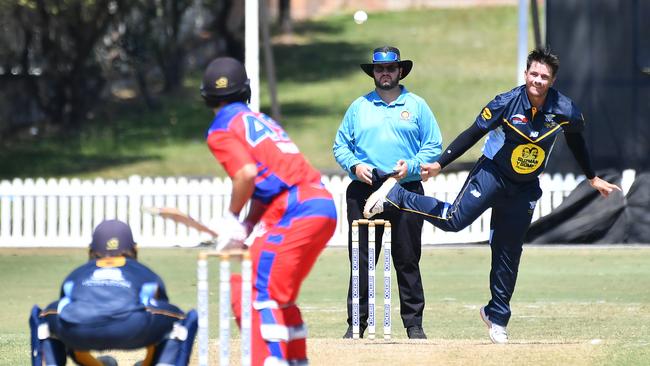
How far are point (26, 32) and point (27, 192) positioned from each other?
42.0 feet

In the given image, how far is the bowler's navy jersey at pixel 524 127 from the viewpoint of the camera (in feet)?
32.5

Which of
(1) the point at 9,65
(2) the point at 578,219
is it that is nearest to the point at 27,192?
(2) the point at 578,219

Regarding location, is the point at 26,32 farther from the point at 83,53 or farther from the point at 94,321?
the point at 94,321

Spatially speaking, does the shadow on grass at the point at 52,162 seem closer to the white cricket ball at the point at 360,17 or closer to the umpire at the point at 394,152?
the umpire at the point at 394,152

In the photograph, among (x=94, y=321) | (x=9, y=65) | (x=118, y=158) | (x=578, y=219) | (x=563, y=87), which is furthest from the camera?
(x=9, y=65)

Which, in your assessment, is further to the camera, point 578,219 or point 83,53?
point 83,53

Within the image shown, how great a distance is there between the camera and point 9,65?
1371 inches

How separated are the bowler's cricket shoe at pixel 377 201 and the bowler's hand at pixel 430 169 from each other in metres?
0.27

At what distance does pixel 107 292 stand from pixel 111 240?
0.35 meters

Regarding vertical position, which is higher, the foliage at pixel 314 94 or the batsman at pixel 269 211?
the batsman at pixel 269 211

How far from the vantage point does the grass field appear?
9.66 meters

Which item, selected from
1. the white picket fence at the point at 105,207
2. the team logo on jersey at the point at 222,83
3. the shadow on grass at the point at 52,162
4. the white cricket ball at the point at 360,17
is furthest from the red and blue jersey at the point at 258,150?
the white cricket ball at the point at 360,17

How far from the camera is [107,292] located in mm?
7375

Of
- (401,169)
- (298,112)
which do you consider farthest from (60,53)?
(401,169)
